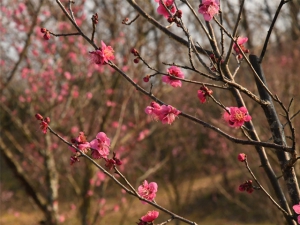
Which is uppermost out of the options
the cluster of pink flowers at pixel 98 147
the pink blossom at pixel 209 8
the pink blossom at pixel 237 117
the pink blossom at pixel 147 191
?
the pink blossom at pixel 209 8

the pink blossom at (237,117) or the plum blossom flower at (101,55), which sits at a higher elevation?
the plum blossom flower at (101,55)

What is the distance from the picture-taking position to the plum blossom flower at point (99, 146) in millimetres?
1846

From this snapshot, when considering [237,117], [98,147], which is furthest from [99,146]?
[237,117]

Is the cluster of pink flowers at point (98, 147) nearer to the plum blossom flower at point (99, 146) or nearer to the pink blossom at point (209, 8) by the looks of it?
the plum blossom flower at point (99, 146)

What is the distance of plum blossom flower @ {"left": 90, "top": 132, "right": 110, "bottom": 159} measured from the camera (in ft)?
6.06

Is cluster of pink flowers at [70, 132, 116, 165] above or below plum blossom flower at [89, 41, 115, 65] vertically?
below

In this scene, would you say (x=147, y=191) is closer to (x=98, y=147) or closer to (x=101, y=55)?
(x=98, y=147)

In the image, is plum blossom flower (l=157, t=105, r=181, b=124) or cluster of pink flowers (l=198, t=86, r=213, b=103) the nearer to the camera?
cluster of pink flowers (l=198, t=86, r=213, b=103)

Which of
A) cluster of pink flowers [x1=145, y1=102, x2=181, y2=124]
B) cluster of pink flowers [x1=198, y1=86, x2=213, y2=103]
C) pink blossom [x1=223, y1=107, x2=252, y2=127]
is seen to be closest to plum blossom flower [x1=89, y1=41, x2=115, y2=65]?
cluster of pink flowers [x1=145, y1=102, x2=181, y2=124]

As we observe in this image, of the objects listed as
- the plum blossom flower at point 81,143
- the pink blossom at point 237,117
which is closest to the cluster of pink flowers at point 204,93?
the pink blossom at point 237,117

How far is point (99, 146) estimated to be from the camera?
186 cm

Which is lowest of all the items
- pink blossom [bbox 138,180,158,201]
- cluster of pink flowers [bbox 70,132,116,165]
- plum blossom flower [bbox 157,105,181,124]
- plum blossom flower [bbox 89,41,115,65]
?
pink blossom [bbox 138,180,158,201]

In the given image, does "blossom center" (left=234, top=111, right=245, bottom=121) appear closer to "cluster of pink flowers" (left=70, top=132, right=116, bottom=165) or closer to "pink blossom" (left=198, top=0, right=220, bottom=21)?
"pink blossom" (left=198, top=0, right=220, bottom=21)

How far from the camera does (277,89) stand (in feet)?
22.5
